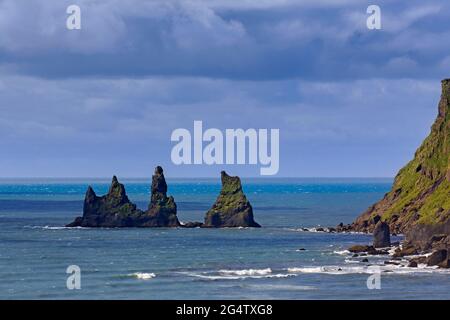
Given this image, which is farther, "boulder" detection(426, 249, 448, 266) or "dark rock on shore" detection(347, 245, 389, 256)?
"dark rock on shore" detection(347, 245, 389, 256)

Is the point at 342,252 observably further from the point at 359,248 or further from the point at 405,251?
the point at 405,251

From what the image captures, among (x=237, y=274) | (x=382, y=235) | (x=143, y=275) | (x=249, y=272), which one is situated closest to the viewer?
(x=237, y=274)

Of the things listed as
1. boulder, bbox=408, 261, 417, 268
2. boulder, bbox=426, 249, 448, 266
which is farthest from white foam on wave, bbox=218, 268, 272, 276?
boulder, bbox=426, 249, 448, 266

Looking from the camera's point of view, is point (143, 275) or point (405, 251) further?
point (405, 251)

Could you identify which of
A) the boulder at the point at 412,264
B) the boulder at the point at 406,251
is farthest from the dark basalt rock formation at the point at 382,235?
the boulder at the point at 412,264

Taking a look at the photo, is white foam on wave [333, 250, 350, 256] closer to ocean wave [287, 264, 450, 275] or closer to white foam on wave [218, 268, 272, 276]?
ocean wave [287, 264, 450, 275]

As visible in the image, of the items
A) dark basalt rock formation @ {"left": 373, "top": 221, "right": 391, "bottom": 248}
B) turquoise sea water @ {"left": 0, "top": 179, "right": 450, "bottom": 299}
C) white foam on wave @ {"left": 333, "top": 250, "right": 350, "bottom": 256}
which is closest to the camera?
turquoise sea water @ {"left": 0, "top": 179, "right": 450, "bottom": 299}

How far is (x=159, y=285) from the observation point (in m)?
126

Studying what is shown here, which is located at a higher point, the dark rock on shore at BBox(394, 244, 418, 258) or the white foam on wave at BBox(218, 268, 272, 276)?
→ the dark rock on shore at BBox(394, 244, 418, 258)

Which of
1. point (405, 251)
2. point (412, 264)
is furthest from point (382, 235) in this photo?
point (412, 264)

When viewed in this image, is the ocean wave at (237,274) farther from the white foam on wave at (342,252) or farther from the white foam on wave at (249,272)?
the white foam on wave at (342,252)
